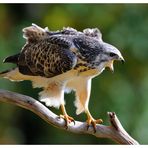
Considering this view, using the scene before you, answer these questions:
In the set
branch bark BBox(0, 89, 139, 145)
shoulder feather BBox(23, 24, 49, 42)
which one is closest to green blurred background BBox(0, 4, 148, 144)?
shoulder feather BBox(23, 24, 49, 42)

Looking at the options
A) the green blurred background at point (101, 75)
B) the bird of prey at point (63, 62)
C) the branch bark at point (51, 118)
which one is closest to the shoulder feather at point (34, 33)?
the bird of prey at point (63, 62)

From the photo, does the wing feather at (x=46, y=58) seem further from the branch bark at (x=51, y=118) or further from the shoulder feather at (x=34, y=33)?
the branch bark at (x=51, y=118)

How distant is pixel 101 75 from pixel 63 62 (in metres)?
5.12

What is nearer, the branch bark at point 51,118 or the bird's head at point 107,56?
the bird's head at point 107,56

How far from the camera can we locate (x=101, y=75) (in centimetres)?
1064

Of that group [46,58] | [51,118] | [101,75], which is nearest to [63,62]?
[46,58]

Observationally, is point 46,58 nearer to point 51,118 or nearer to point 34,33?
point 34,33

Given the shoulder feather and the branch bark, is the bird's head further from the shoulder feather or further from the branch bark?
the shoulder feather

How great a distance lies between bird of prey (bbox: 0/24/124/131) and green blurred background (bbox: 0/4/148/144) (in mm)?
4187

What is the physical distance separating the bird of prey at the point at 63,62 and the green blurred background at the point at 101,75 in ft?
13.7

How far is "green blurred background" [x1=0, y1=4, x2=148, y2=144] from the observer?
1035 cm

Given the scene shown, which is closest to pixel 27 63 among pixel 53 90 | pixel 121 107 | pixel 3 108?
pixel 53 90

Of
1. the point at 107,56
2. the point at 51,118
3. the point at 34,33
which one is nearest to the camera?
the point at 107,56

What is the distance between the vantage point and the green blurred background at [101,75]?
1035cm
